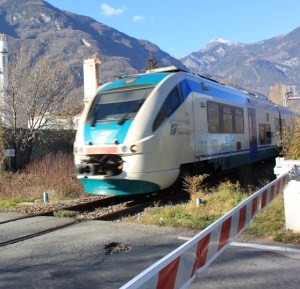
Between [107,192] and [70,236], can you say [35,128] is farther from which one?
[70,236]

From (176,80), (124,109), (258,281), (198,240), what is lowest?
(258,281)

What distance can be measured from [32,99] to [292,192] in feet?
57.3

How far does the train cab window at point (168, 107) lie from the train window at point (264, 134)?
26.4ft

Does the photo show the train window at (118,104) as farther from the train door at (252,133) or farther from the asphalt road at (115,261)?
the train door at (252,133)

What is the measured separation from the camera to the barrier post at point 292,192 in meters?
5.83

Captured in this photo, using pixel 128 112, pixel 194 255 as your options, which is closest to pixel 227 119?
pixel 128 112

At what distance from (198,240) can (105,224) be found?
4.53 metres

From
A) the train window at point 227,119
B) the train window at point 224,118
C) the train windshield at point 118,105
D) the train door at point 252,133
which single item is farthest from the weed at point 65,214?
the train door at point 252,133

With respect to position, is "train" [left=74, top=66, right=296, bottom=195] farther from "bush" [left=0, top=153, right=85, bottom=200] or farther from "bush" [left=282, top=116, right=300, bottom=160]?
"bush" [left=0, top=153, right=85, bottom=200]

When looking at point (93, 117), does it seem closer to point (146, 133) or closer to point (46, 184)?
point (146, 133)

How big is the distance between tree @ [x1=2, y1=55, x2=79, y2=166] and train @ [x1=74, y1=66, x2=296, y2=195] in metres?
11.1

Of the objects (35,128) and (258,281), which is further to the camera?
(35,128)

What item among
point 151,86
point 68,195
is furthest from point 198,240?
point 68,195

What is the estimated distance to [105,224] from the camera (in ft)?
23.7
